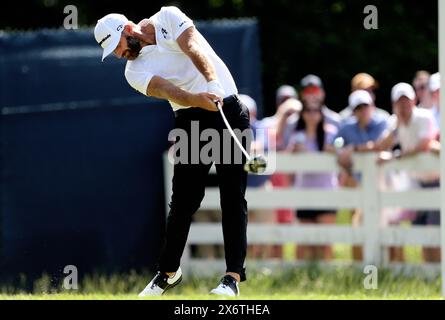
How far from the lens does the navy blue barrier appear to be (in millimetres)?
12148

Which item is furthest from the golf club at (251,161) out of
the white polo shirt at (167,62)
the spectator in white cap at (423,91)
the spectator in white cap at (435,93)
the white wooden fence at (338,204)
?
the spectator in white cap at (423,91)

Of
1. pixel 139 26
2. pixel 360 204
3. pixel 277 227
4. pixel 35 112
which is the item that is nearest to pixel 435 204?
pixel 360 204

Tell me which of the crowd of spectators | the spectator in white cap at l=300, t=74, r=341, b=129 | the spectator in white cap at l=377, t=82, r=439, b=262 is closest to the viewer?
the spectator in white cap at l=377, t=82, r=439, b=262

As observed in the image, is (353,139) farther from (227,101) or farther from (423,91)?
(227,101)

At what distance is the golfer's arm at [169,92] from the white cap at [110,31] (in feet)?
1.19

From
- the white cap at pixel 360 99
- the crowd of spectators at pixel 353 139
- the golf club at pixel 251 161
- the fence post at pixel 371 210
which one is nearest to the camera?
the golf club at pixel 251 161

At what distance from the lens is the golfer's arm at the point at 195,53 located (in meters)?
8.16

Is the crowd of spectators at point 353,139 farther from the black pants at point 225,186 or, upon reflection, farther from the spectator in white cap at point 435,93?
the black pants at point 225,186

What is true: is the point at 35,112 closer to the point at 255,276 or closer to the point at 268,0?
the point at 255,276

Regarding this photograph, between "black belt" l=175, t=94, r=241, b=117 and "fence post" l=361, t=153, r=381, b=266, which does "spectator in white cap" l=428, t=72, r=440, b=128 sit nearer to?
"fence post" l=361, t=153, r=381, b=266

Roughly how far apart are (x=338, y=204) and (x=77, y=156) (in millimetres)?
2680

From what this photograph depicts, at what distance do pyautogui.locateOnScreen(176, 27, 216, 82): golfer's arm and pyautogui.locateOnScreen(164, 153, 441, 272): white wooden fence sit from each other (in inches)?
187

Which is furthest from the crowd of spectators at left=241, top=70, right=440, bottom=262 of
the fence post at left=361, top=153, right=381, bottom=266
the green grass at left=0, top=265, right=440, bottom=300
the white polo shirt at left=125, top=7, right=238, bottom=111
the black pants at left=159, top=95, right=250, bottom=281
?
the white polo shirt at left=125, top=7, right=238, bottom=111

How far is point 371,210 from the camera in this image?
42.4 feet
